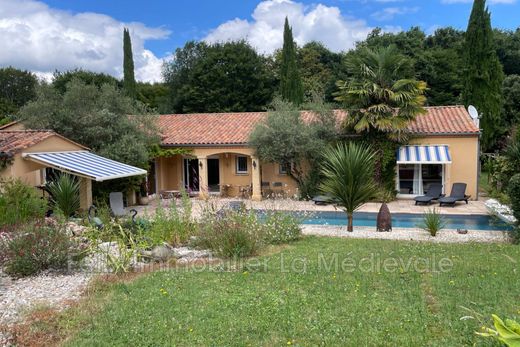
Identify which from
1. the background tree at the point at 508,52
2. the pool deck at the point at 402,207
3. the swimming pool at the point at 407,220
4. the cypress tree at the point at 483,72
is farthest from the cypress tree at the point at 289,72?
the background tree at the point at 508,52

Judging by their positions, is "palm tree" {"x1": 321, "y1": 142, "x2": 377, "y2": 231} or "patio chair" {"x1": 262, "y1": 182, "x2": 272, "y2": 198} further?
"patio chair" {"x1": 262, "y1": 182, "x2": 272, "y2": 198}

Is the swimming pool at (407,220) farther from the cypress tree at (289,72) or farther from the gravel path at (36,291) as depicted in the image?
the cypress tree at (289,72)

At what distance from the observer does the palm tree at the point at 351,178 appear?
69.2 feet

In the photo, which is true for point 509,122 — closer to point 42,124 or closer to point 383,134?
point 383,134

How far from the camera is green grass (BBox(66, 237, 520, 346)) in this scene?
25.7ft

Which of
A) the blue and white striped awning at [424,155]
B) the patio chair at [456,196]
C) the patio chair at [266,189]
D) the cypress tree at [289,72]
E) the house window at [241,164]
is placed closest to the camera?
the patio chair at [456,196]

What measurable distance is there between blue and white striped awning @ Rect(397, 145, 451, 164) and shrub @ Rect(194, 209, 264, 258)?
2118 centimetres

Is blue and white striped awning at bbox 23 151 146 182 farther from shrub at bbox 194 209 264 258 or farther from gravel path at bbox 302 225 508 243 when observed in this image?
gravel path at bbox 302 225 508 243

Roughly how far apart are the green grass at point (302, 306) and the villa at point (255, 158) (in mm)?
22341

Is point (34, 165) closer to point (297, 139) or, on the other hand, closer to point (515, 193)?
point (297, 139)

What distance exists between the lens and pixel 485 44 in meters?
46.8

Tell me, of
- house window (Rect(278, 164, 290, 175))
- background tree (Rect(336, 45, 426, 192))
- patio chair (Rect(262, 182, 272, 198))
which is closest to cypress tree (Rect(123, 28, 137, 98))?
patio chair (Rect(262, 182, 272, 198))

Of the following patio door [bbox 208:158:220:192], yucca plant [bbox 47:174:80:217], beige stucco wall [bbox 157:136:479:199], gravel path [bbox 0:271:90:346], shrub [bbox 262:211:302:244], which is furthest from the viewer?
patio door [bbox 208:158:220:192]

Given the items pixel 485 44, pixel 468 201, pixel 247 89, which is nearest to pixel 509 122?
pixel 485 44
